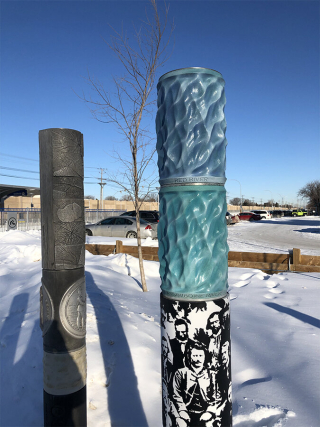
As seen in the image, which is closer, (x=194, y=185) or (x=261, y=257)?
(x=194, y=185)

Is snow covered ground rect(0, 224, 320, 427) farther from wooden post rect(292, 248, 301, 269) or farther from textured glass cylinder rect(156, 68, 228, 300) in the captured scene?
wooden post rect(292, 248, 301, 269)

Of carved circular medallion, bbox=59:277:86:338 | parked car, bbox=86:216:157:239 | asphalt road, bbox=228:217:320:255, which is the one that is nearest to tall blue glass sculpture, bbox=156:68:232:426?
carved circular medallion, bbox=59:277:86:338

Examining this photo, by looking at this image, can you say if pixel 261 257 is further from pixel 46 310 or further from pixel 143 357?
pixel 46 310

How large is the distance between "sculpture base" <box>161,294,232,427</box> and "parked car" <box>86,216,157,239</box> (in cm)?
1432

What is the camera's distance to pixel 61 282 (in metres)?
2.17

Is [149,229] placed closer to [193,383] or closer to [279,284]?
[279,284]

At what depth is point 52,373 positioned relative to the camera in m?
2.15

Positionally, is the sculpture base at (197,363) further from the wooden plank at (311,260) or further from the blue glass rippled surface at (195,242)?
the wooden plank at (311,260)

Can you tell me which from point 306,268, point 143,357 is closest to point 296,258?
point 306,268

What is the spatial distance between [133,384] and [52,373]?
1432mm

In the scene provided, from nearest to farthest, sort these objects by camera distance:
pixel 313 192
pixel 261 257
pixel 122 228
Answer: pixel 261 257
pixel 122 228
pixel 313 192

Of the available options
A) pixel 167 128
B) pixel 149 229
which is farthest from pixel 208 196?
pixel 149 229

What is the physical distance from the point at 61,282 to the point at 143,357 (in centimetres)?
201

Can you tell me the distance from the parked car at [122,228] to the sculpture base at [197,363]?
14.3 meters
